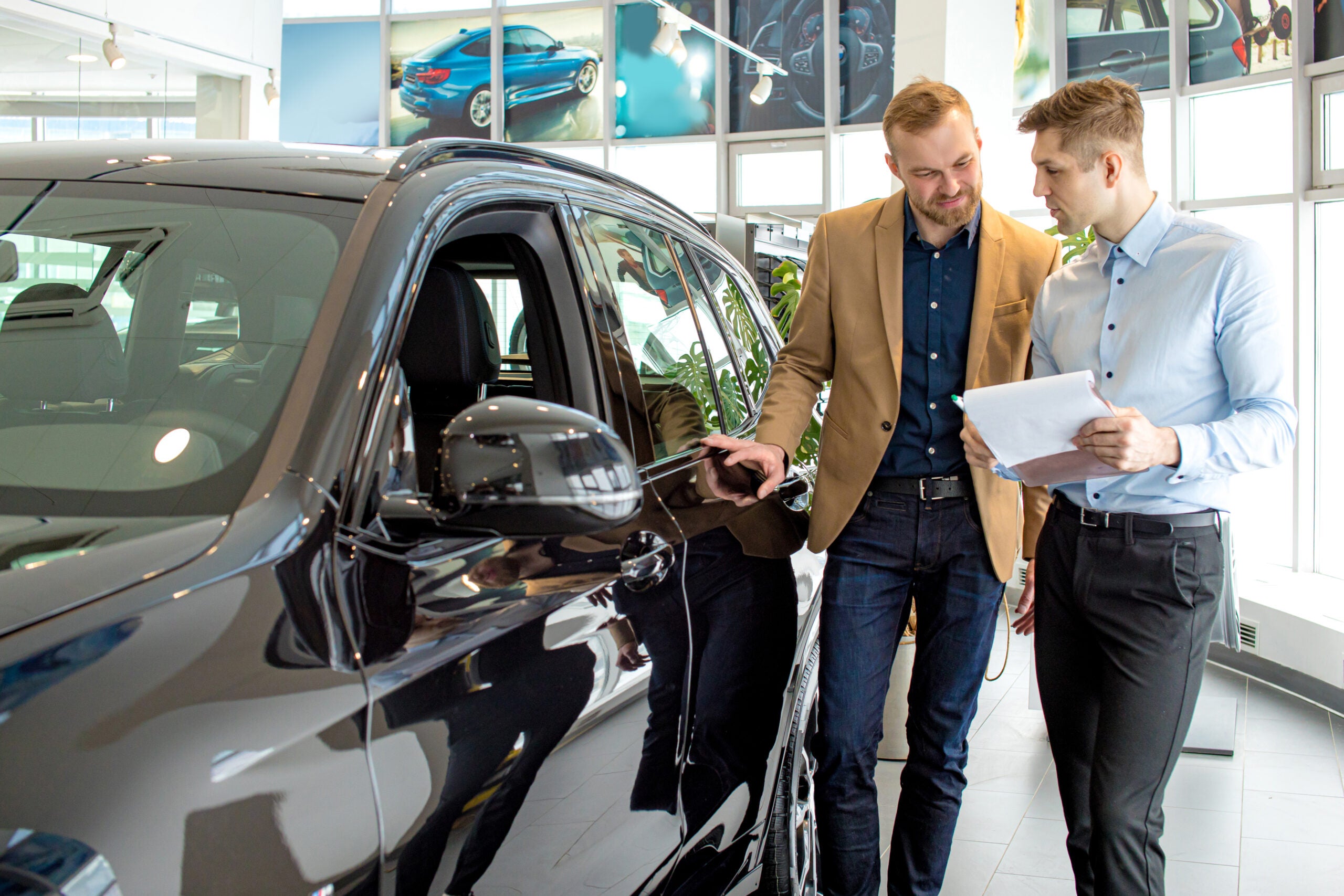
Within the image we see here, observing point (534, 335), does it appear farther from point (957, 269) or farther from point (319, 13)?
point (319, 13)

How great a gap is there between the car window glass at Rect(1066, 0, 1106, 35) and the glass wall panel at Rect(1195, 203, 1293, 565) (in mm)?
2186

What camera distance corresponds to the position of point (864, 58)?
10547 millimetres

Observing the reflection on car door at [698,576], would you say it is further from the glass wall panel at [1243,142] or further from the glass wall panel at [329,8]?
the glass wall panel at [329,8]

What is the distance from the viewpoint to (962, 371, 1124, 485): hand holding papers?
1631mm

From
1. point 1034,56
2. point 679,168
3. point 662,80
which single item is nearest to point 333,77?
point 662,80

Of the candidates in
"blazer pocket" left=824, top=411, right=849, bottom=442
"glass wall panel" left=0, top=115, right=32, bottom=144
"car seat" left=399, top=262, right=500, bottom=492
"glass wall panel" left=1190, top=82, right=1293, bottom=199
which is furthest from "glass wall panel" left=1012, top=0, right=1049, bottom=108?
"car seat" left=399, top=262, right=500, bottom=492

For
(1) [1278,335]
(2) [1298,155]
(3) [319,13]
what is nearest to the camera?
(1) [1278,335]

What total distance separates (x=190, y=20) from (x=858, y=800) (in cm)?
666

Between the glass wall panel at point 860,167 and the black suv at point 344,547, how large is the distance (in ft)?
30.4

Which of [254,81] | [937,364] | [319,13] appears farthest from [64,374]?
[319,13]

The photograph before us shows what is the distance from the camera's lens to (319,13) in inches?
460

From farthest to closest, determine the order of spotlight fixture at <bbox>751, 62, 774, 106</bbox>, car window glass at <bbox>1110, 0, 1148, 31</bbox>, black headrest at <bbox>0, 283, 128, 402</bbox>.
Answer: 1. spotlight fixture at <bbox>751, 62, 774, 106</bbox>
2. car window glass at <bbox>1110, 0, 1148, 31</bbox>
3. black headrest at <bbox>0, 283, 128, 402</bbox>

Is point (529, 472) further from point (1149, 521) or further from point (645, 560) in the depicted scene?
point (1149, 521)

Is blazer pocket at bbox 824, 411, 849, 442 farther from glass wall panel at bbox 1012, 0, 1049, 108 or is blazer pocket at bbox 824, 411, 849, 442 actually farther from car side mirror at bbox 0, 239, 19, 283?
glass wall panel at bbox 1012, 0, 1049, 108
